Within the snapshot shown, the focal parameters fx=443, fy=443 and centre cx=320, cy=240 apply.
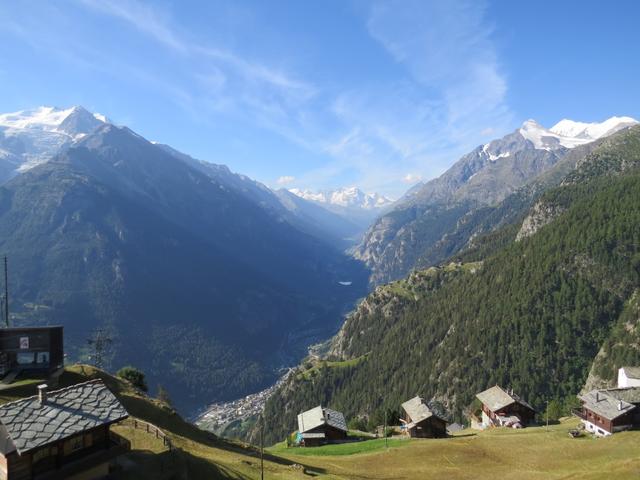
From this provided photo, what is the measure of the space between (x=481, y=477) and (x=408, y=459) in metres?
11.8

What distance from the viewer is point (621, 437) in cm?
6606

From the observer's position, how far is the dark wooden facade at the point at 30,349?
2490 inches

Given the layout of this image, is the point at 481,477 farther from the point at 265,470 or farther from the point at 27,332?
the point at 27,332

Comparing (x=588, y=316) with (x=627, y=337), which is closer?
(x=627, y=337)

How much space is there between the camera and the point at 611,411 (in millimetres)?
73000

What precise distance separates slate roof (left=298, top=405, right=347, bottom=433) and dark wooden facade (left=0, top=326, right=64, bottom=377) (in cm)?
4913

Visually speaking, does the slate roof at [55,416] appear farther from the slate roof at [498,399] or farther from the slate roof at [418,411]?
the slate roof at [498,399]

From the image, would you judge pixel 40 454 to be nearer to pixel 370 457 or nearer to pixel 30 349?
pixel 30 349

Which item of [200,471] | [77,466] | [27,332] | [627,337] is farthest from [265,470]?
[627,337]

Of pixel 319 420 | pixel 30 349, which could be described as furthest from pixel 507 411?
pixel 30 349

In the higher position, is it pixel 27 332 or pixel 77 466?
pixel 27 332

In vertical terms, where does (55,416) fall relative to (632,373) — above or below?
above

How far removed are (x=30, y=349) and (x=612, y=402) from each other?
9289 centimetres

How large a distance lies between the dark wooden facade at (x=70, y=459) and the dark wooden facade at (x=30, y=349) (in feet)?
110
